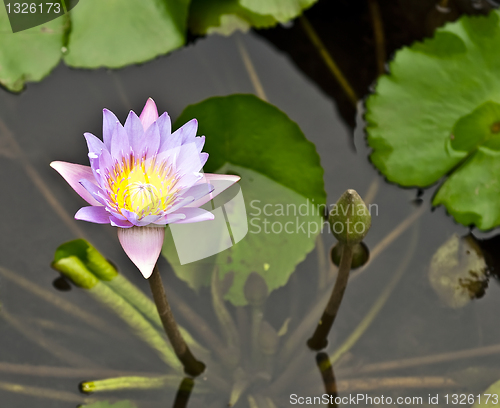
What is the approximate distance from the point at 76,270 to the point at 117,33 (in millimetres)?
1204

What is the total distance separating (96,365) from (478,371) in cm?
167

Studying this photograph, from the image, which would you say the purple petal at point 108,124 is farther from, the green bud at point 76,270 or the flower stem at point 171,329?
the green bud at point 76,270

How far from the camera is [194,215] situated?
132 centimetres

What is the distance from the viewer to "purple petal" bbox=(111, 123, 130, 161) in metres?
1.32

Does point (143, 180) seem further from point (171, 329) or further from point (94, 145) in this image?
point (171, 329)

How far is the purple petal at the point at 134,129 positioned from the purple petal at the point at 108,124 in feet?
0.12

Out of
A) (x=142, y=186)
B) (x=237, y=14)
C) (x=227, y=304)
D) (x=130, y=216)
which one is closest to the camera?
(x=130, y=216)

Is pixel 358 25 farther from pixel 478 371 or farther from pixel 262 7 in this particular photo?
pixel 478 371

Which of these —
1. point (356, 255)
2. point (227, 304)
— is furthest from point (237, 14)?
point (227, 304)

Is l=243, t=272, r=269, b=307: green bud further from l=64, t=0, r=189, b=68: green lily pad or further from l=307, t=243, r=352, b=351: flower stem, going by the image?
l=64, t=0, r=189, b=68: green lily pad

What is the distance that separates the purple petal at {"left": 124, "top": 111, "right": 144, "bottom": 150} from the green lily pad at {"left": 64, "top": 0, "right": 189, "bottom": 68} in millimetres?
980

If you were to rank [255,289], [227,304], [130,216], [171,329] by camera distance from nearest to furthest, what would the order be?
[130,216]
[171,329]
[255,289]
[227,304]

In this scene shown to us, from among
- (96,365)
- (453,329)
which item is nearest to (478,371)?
(453,329)

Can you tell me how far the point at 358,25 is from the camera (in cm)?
284
